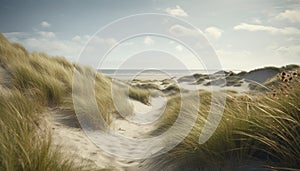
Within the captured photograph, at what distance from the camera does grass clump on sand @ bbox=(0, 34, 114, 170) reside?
4.52ft

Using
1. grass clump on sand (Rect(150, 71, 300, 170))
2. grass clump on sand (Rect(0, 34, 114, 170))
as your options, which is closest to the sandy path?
grass clump on sand (Rect(0, 34, 114, 170))

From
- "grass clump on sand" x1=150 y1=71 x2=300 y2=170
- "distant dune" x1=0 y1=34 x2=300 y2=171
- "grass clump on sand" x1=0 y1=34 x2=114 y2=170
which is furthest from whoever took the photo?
"grass clump on sand" x1=150 y1=71 x2=300 y2=170

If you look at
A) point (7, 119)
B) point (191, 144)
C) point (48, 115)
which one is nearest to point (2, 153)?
point (7, 119)

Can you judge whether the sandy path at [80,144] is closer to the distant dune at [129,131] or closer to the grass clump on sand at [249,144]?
the distant dune at [129,131]

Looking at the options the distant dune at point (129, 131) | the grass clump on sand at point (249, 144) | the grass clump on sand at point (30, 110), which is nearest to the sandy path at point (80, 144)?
the distant dune at point (129, 131)

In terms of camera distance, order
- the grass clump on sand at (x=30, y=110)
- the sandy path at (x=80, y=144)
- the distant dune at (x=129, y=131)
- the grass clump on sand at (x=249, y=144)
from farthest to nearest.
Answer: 1. the sandy path at (x=80, y=144)
2. the grass clump on sand at (x=249, y=144)
3. the distant dune at (x=129, y=131)
4. the grass clump on sand at (x=30, y=110)

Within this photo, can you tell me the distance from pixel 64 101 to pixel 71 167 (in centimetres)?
250

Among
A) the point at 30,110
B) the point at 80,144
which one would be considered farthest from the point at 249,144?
the point at 30,110

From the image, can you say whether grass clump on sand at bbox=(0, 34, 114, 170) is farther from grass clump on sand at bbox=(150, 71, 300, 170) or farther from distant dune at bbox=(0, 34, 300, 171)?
grass clump on sand at bbox=(150, 71, 300, 170)

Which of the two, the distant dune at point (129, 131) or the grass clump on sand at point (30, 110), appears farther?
the distant dune at point (129, 131)

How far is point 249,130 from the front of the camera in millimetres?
1901

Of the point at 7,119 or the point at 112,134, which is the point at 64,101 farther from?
the point at 7,119

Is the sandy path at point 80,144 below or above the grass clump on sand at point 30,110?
below

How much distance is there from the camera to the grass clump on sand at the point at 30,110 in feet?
4.52
